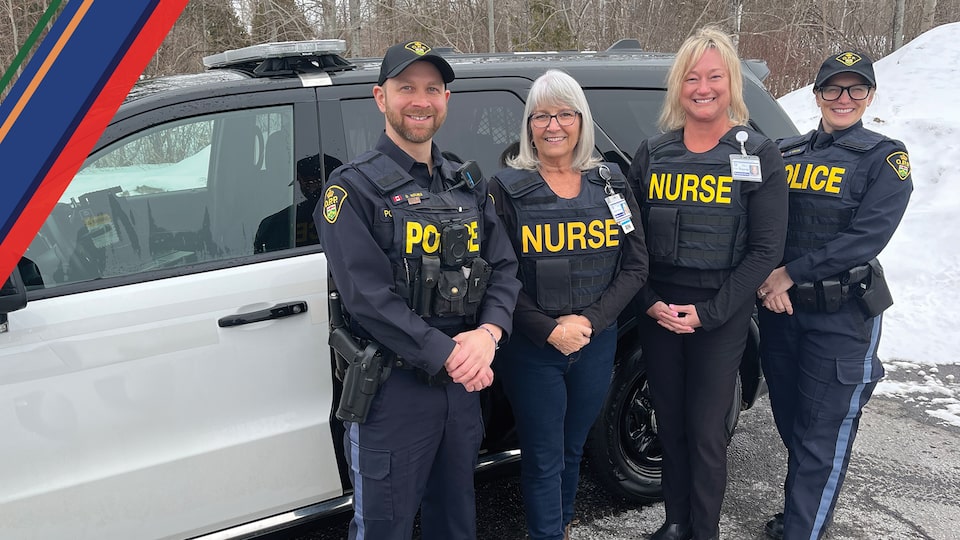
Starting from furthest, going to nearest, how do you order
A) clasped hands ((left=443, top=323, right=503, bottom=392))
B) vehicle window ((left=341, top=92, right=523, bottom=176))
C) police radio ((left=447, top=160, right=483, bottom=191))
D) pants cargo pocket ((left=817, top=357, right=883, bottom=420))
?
1. vehicle window ((left=341, top=92, right=523, bottom=176))
2. pants cargo pocket ((left=817, top=357, right=883, bottom=420))
3. police radio ((left=447, top=160, right=483, bottom=191))
4. clasped hands ((left=443, top=323, right=503, bottom=392))

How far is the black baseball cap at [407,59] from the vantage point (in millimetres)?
1806

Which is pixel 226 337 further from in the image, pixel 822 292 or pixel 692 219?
pixel 822 292

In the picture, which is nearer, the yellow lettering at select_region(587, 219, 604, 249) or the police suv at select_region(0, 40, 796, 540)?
the police suv at select_region(0, 40, 796, 540)

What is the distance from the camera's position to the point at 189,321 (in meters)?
1.95

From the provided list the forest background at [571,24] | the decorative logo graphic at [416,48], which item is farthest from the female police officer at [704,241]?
the forest background at [571,24]

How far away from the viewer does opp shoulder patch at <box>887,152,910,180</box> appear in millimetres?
2186

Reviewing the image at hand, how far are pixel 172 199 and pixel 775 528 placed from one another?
8.58 feet

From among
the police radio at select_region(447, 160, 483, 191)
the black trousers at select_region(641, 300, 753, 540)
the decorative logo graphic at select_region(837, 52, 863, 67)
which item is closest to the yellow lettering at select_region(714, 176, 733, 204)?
the black trousers at select_region(641, 300, 753, 540)

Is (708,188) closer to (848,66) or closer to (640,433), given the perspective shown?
(848,66)

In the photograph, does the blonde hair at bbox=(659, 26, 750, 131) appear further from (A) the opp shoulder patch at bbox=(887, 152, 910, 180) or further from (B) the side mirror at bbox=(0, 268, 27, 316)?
(B) the side mirror at bbox=(0, 268, 27, 316)

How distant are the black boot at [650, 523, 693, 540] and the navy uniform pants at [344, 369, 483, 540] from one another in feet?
3.29

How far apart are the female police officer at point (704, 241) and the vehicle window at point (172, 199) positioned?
1.30 metres

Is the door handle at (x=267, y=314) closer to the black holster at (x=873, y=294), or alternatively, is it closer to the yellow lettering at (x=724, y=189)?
the yellow lettering at (x=724, y=189)

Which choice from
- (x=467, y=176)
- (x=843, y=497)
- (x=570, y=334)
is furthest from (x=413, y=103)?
(x=843, y=497)
